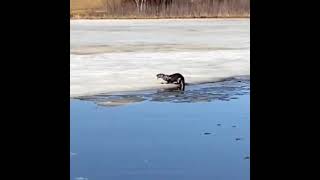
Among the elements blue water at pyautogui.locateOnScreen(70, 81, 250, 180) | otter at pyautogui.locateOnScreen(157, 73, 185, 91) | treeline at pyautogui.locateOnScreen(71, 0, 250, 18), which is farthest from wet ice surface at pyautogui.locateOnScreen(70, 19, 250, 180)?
treeline at pyautogui.locateOnScreen(71, 0, 250, 18)

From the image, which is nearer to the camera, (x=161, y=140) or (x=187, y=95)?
(x=161, y=140)

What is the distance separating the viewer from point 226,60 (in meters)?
12.7

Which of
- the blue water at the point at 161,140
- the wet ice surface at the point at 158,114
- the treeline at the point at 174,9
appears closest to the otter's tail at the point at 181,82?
the wet ice surface at the point at 158,114

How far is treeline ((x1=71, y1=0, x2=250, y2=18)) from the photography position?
29812 millimetres

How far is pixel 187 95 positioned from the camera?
339 inches

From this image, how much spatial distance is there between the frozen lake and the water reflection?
38 centimetres

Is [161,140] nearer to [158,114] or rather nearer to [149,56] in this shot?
[158,114]

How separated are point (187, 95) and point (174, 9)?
72.7 feet

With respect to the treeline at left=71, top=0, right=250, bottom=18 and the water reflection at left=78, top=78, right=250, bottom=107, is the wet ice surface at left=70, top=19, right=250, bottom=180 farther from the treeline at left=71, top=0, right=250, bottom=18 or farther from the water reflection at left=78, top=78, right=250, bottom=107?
the treeline at left=71, top=0, right=250, bottom=18

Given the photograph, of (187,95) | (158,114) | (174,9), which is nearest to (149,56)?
(187,95)

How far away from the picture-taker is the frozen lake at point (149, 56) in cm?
982
